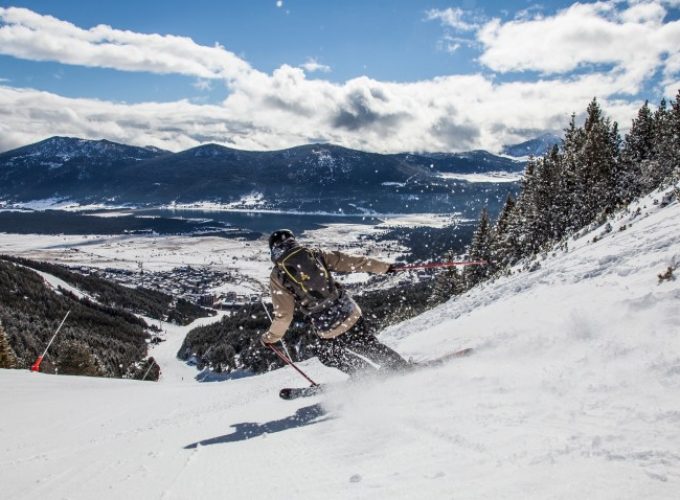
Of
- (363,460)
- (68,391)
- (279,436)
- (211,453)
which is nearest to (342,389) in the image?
(279,436)

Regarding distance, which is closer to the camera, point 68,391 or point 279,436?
point 279,436

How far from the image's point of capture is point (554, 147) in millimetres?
41969

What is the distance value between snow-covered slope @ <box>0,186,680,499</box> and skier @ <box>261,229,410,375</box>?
1.49 ft

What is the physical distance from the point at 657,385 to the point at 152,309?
172 m

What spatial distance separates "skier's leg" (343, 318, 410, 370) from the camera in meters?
7.11

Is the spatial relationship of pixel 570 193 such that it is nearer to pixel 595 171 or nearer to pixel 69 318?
pixel 595 171

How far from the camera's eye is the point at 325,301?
273 inches

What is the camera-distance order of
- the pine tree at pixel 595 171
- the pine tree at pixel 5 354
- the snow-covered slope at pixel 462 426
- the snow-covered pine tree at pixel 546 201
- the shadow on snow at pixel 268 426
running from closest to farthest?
1. the snow-covered slope at pixel 462 426
2. the shadow on snow at pixel 268 426
3. the pine tree at pixel 5 354
4. the pine tree at pixel 595 171
5. the snow-covered pine tree at pixel 546 201

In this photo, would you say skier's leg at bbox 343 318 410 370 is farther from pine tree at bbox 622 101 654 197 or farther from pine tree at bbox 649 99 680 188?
pine tree at bbox 622 101 654 197

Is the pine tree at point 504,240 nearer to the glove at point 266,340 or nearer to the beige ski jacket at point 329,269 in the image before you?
the beige ski jacket at point 329,269

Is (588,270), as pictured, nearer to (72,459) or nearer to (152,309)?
(72,459)

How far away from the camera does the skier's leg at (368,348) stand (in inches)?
280

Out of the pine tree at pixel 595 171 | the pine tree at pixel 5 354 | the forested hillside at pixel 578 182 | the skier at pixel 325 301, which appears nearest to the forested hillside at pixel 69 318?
the pine tree at pixel 5 354

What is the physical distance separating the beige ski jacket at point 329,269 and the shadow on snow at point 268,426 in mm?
1230
